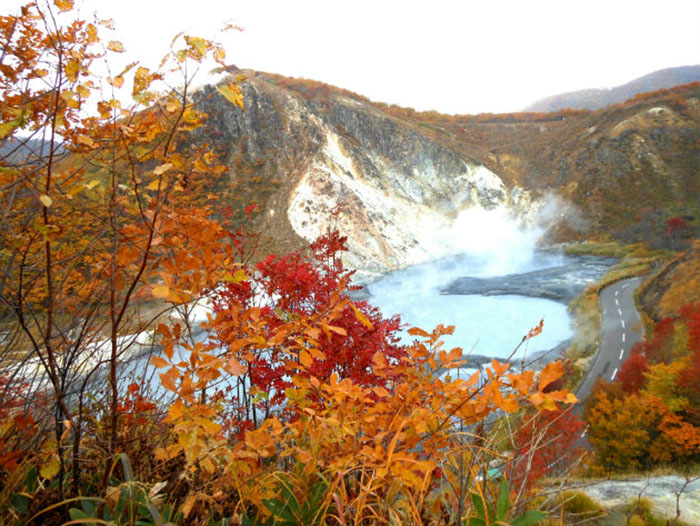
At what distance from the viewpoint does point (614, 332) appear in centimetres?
1858

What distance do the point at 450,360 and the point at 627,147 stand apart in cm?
5804

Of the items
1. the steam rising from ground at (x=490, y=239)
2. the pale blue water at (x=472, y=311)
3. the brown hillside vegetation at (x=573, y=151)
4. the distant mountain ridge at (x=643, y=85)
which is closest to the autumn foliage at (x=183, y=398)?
the pale blue water at (x=472, y=311)

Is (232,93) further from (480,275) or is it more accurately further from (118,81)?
(480,275)

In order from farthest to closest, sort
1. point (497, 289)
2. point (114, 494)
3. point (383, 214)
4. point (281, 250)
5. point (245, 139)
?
point (245, 139), point (383, 214), point (281, 250), point (497, 289), point (114, 494)

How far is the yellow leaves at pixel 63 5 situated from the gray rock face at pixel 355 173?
2790cm

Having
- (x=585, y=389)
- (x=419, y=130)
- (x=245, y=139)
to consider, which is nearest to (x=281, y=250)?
(x=245, y=139)

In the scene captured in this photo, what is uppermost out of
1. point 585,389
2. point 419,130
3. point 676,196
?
point 419,130

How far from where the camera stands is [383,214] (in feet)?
117

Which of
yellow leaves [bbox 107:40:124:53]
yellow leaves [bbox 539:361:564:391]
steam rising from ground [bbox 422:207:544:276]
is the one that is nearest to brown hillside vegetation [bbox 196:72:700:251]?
steam rising from ground [bbox 422:207:544:276]

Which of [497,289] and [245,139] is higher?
[245,139]

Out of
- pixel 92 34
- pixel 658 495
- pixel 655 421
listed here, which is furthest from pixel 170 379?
pixel 655 421

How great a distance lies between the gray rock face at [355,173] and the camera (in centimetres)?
3353

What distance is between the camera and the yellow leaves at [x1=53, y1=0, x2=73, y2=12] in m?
1.56

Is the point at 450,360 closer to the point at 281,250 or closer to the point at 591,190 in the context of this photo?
the point at 281,250
